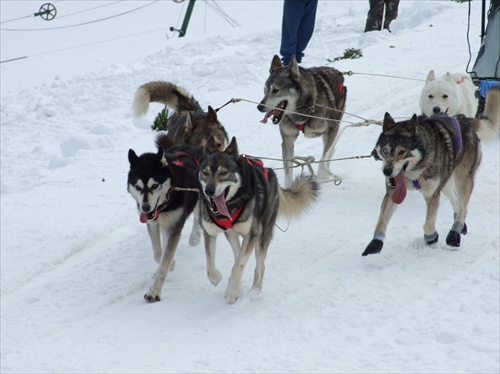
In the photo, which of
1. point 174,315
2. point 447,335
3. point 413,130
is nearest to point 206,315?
point 174,315

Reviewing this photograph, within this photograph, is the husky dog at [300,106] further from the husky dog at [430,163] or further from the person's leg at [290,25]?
the person's leg at [290,25]

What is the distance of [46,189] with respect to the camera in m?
6.16

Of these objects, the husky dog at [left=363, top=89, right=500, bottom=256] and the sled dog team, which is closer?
the sled dog team

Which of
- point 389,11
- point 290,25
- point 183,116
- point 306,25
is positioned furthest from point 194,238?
point 389,11

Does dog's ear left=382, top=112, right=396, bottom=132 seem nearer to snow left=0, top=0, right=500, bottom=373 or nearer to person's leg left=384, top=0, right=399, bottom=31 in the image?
snow left=0, top=0, right=500, bottom=373

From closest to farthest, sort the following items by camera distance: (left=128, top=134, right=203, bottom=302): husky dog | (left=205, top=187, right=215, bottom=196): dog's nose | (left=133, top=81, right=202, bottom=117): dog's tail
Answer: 1. (left=205, top=187, right=215, bottom=196): dog's nose
2. (left=128, top=134, right=203, bottom=302): husky dog
3. (left=133, top=81, right=202, bottom=117): dog's tail

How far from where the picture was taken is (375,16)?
1143 cm

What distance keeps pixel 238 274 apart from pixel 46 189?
2.83 metres

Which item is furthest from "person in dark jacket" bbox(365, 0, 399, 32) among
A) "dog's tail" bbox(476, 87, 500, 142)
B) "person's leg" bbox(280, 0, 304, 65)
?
"dog's tail" bbox(476, 87, 500, 142)

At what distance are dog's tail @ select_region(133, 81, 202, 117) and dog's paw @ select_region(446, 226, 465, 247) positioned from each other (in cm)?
223

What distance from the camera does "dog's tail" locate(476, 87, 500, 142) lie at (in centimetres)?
507

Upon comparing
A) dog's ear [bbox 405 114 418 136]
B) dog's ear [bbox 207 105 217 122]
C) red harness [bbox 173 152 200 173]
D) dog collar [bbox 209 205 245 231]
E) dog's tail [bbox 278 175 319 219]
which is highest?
dog's ear [bbox 405 114 418 136]

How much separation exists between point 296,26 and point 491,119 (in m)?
4.56

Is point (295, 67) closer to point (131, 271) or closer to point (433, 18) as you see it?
point (131, 271)
